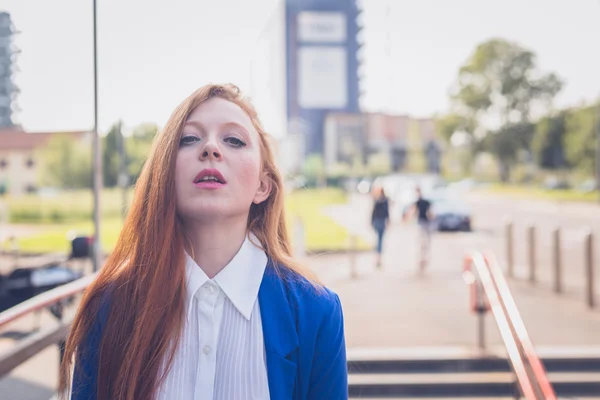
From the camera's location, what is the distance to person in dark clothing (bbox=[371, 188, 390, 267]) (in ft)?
35.2

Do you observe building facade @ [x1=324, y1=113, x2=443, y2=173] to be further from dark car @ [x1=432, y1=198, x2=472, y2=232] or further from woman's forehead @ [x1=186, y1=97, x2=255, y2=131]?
woman's forehead @ [x1=186, y1=97, x2=255, y2=131]

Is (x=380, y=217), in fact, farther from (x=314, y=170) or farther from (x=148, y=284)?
(x=314, y=170)

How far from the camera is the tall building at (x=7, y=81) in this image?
312cm

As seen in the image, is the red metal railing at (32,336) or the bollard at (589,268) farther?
the bollard at (589,268)

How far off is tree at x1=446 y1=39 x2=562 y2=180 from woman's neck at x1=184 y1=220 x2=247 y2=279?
41.8 meters

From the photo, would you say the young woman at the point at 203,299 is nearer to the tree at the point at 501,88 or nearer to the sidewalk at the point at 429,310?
the sidewalk at the point at 429,310

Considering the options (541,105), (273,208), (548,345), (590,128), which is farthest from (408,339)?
(541,105)

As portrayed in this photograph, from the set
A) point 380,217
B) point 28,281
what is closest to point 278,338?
point 28,281

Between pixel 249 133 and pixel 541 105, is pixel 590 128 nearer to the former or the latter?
pixel 541 105

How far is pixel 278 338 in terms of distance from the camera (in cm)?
119

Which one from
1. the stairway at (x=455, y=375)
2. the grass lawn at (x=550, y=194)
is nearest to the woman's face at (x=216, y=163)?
the stairway at (x=455, y=375)

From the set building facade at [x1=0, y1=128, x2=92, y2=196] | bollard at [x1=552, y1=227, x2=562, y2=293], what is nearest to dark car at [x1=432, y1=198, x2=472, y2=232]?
bollard at [x1=552, y1=227, x2=562, y2=293]

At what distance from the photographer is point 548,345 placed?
18.5ft

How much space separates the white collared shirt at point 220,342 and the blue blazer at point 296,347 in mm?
25
